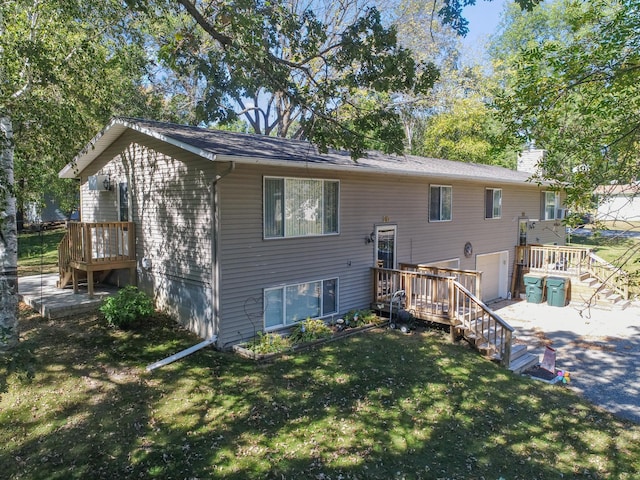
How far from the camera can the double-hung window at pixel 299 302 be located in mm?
9461

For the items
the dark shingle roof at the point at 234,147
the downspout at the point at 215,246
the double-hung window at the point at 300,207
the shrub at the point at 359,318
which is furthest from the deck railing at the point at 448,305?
the downspout at the point at 215,246

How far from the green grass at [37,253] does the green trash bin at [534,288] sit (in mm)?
15861

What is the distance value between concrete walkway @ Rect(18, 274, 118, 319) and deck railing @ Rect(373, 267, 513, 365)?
6.86 m

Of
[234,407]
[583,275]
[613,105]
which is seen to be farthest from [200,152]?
[583,275]

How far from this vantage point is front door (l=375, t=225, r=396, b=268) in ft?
38.7

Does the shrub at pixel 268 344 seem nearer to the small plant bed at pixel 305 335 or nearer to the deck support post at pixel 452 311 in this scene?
the small plant bed at pixel 305 335

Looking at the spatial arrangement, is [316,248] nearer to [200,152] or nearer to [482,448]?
[200,152]

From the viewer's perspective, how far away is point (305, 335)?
9219 millimetres

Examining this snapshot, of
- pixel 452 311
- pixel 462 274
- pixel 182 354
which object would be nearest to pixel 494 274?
pixel 462 274

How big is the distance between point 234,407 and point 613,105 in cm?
751

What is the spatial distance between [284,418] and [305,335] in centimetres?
311

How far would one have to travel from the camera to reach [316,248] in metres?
10.2

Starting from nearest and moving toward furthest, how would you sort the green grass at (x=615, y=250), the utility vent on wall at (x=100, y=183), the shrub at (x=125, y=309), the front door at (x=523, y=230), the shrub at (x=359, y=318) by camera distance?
the green grass at (x=615, y=250) → the shrub at (x=125, y=309) → the shrub at (x=359, y=318) → the utility vent on wall at (x=100, y=183) → the front door at (x=523, y=230)

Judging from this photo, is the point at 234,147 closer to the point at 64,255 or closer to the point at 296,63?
the point at 296,63
